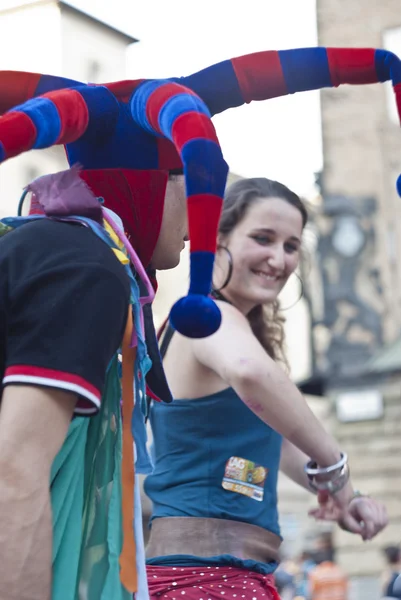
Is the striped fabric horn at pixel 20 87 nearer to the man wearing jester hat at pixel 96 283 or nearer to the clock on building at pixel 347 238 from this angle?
the man wearing jester hat at pixel 96 283

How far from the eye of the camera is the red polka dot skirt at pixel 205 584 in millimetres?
2320

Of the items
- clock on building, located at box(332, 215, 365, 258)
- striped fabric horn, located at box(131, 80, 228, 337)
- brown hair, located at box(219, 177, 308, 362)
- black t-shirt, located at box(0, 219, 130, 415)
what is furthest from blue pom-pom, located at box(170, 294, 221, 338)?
clock on building, located at box(332, 215, 365, 258)

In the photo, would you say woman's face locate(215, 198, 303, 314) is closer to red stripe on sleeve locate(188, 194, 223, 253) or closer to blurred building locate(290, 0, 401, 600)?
red stripe on sleeve locate(188, 194, 223, 253)

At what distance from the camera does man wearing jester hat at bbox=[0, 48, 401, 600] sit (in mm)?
1429

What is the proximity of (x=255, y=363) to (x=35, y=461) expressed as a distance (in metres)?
1.02

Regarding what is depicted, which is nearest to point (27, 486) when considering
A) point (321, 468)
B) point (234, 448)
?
point (234, 448)

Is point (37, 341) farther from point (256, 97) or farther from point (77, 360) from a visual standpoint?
point (256, 97)

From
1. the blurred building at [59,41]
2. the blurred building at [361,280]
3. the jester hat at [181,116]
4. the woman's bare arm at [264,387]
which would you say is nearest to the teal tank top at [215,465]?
the woman's bare arm at [264,387]

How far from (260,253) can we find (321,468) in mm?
523

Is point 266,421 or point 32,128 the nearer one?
point 32,128

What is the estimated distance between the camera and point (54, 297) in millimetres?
1456

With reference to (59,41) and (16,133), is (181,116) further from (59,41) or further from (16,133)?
(59,41)

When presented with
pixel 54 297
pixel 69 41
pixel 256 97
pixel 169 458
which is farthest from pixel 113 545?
pixel 69 41

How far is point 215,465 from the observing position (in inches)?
97.7
